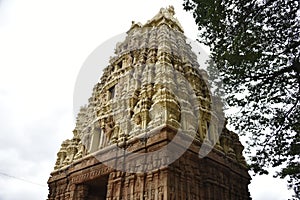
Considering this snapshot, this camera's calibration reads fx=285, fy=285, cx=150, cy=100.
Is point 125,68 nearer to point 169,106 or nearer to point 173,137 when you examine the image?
point 169,106

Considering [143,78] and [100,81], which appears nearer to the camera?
[143,78]

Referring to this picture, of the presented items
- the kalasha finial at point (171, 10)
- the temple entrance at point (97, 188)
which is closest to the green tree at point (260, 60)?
the temple entrance at point (97, 188)

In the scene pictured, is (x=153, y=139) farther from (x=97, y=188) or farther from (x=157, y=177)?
(x=97, y=188)

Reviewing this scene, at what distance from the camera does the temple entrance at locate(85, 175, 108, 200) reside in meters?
13.2

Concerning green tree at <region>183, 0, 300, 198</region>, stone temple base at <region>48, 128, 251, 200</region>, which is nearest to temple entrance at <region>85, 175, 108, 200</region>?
stone temple base at <region>48, 128, 251, 200</region>

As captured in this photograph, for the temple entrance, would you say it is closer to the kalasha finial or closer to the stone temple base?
the stone temple base

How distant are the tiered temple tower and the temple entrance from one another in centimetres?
5

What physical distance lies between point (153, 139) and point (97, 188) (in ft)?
15.9

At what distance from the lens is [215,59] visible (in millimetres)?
7992

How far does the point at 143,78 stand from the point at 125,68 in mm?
2402

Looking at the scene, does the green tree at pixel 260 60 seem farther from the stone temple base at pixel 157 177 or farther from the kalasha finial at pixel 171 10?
the kalasha finial at pixel 171 10

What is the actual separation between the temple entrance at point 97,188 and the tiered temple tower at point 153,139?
47 millimetres

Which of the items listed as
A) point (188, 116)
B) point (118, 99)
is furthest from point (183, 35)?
point (188, 116)

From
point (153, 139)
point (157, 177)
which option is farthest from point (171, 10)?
Result: point (157, 177)
